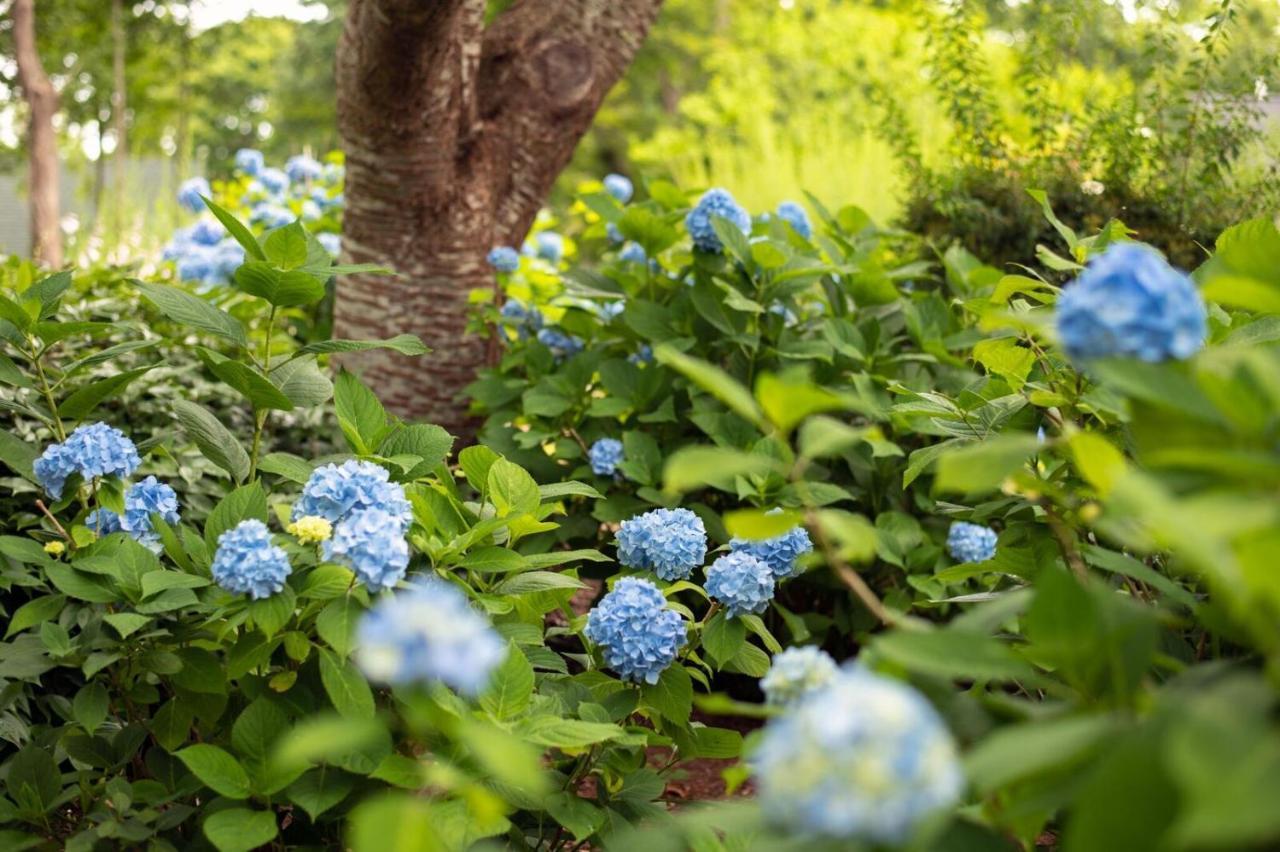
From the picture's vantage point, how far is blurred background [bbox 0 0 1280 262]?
12.7 feet

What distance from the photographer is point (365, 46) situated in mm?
3389

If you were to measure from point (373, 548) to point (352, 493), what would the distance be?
18 centimetres

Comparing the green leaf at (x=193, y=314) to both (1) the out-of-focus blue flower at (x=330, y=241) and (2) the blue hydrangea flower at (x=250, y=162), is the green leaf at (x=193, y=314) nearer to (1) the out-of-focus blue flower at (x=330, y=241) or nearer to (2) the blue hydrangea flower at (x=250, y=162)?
(1) the out-of-focus blue flower at (x=330, y=241)

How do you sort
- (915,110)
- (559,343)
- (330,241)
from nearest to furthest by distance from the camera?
(559,343), (330,241), (915,110)

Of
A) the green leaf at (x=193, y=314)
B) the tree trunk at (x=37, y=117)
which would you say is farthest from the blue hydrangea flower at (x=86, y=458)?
the tree trunk at (x=37, y=117)

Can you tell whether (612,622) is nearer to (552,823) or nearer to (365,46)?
(552,823)

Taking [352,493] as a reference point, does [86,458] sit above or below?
below

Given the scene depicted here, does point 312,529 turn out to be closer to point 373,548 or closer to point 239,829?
point 373,548

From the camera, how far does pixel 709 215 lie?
3.12 m

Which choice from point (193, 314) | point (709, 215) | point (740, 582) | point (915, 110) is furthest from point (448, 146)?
point (915, 110)

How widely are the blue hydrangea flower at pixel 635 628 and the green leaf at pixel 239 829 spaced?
1.70 ft

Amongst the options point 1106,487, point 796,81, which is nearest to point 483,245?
point 1106,487

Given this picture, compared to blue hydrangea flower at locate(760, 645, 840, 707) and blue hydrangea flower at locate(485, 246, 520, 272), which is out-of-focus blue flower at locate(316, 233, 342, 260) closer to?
blue hydrangea flower at locate(485, 246, 520, 272)

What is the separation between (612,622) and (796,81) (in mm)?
14942
